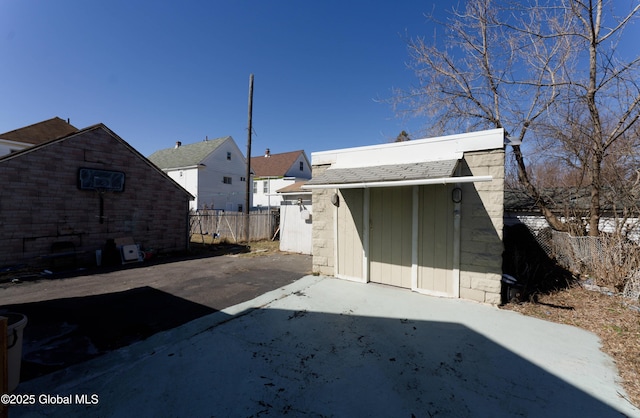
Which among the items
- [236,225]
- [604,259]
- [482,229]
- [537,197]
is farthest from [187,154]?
A: [604,259]

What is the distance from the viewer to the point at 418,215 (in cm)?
560

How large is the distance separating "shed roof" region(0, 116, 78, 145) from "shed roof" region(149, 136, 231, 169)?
7102 millimetres

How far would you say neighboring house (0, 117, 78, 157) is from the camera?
15.2m

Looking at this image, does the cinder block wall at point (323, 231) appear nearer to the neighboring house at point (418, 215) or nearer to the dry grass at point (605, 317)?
the neighboring house at point (418, 215)

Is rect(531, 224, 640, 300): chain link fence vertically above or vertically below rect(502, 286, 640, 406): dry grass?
above

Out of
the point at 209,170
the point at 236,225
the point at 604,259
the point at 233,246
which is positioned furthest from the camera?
the point at 209,170

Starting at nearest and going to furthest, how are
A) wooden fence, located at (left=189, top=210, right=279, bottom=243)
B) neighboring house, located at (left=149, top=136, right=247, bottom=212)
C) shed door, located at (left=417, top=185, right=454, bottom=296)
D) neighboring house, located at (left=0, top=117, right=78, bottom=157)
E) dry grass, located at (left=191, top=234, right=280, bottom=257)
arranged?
shed door, located at (left=417, top=185, right=454, bottom=296)
dry grass, located at (left=191, top=234, right=280, bottom=257)
wooden fence, located at (left=189, top=210, right=279, bottom=243)
neighboring house, located at (left=0, top=117, right=78, bottom=157)
neighboring house, located at (left=149, top=136, right=247, bottom=212)

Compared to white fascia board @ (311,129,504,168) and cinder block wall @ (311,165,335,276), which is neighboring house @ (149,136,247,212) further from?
white fascia board @ (311,129,504,168)

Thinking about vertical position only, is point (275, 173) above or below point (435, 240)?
above

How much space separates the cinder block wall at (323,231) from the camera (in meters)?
6.82

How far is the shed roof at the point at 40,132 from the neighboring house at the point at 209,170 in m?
7.02

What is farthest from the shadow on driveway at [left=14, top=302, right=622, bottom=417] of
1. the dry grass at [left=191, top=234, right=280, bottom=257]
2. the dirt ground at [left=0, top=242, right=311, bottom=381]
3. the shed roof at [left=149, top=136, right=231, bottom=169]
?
the shed roof at [left=149, top=136, right=231, bottom=169]

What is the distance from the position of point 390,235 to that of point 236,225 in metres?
10.8

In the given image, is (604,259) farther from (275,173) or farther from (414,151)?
(275,173)
